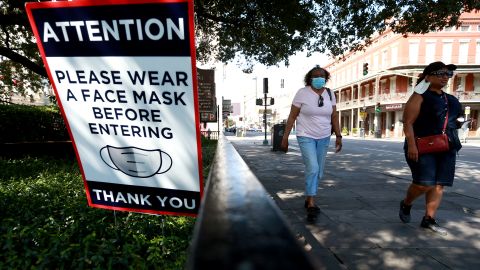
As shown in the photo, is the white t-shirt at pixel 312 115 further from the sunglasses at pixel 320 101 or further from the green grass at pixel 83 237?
the green grass at pixel 83 237

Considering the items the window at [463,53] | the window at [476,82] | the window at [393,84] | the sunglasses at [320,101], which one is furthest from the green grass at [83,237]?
the window at [476,82]

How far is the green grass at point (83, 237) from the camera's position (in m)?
2.19

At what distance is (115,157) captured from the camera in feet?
6.54

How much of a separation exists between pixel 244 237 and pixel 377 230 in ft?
11.4

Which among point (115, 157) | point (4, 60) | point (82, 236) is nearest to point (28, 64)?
point (4, 60)

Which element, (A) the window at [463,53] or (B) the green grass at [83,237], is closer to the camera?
(B) the green grass at [83,237]

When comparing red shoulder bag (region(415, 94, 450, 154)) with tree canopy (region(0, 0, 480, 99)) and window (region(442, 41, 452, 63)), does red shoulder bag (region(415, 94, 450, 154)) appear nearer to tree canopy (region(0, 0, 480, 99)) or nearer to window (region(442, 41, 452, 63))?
tree canopy (region(0, 0, 480, 99))

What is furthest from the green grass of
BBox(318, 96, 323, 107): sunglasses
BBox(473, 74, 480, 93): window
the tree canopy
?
BBox(473, 74, 480, 93): window

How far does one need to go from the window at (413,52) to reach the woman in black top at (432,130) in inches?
1436

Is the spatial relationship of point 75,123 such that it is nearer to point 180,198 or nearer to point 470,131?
point 180,198

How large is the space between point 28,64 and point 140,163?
923cm

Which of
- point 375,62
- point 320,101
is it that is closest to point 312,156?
point 320,101

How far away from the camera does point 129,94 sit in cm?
185

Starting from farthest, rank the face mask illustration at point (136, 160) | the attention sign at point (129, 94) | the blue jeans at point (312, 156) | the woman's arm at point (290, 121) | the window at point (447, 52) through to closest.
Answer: the window at point (447, 52)
the woman's arm at point (290, 121)
the blue jeans at point (312, 156)
the face mask illustration at point (136, 160)
the attention sign at point (129, 94)
